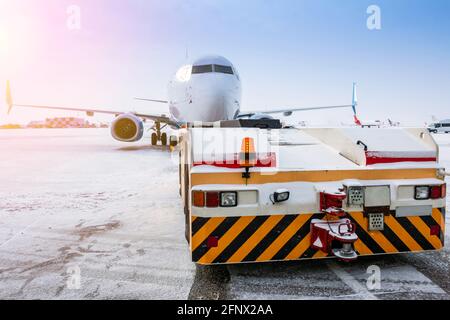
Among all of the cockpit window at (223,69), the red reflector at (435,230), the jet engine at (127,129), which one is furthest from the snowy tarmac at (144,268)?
the jet engine at (127,129)

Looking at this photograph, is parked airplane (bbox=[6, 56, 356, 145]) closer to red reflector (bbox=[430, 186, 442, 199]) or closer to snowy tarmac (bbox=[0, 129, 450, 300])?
snowy tarmac (bbox=[0, 129, 450, 300])

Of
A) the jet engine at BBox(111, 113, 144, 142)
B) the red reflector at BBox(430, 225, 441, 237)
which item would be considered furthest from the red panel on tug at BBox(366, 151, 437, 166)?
the jet engine at BBox(111, 113, 144, 142)

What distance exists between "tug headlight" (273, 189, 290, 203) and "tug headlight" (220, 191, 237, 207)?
1.08 ft

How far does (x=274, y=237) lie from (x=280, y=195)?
0.37 metres

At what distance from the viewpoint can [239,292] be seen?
2816mm

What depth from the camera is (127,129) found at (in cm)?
1608

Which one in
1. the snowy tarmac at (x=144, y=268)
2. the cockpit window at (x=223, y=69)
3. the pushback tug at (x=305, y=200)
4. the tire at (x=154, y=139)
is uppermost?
the cockpit window at (x=223, y=69)

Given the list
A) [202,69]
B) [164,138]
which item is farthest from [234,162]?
[164,138]

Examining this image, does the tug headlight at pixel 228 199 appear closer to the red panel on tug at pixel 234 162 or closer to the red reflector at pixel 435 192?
the red panel on tug at pixel 234 162

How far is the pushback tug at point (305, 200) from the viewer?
2.85 meters

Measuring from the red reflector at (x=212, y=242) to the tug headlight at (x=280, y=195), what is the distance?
23.0 inches

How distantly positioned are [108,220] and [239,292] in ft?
9.48
